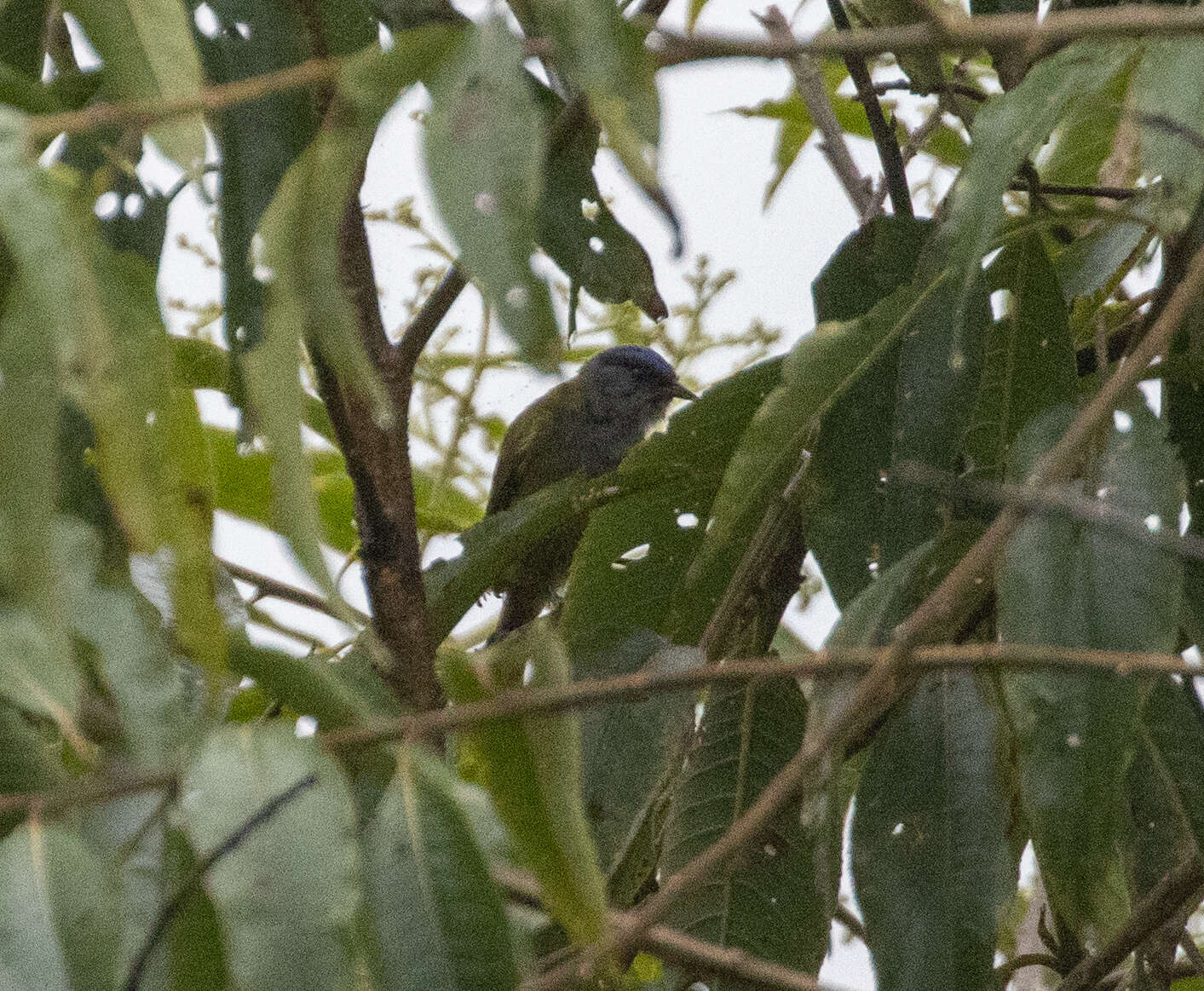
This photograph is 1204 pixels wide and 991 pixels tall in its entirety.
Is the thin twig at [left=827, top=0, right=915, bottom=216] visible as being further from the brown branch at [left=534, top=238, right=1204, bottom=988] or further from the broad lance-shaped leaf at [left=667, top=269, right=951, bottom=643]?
the brown branch at [left=534, top=238, right=1204, bottom=988]

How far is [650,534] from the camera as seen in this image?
2.05 meters

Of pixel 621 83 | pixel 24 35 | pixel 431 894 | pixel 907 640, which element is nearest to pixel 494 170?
pixel 621 83

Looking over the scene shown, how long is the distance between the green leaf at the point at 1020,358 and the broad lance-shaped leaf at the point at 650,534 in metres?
0.26

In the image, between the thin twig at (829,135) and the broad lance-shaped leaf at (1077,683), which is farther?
the thin twig at (829,135)

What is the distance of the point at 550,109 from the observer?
74.1 inches

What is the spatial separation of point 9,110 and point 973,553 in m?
0.70

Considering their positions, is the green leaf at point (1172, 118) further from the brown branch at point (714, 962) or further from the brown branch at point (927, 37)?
the brown branch at point (714, 962)

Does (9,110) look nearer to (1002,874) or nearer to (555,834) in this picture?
(555,834)

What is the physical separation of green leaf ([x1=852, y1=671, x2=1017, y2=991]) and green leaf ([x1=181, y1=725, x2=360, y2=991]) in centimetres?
66

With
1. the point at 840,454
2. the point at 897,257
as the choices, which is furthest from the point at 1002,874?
the point at 897,257

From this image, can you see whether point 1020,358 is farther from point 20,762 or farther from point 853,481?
point 20,762

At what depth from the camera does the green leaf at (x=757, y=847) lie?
1.92 meters

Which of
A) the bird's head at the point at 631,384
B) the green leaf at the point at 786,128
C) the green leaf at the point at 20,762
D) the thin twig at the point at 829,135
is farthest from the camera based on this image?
the bird's head at the point at 631,384

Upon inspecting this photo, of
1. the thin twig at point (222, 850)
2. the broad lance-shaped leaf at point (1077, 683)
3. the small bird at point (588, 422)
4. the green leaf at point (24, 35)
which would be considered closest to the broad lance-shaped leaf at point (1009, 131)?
the broad lance-shaped leaf at point (1077, 683)
